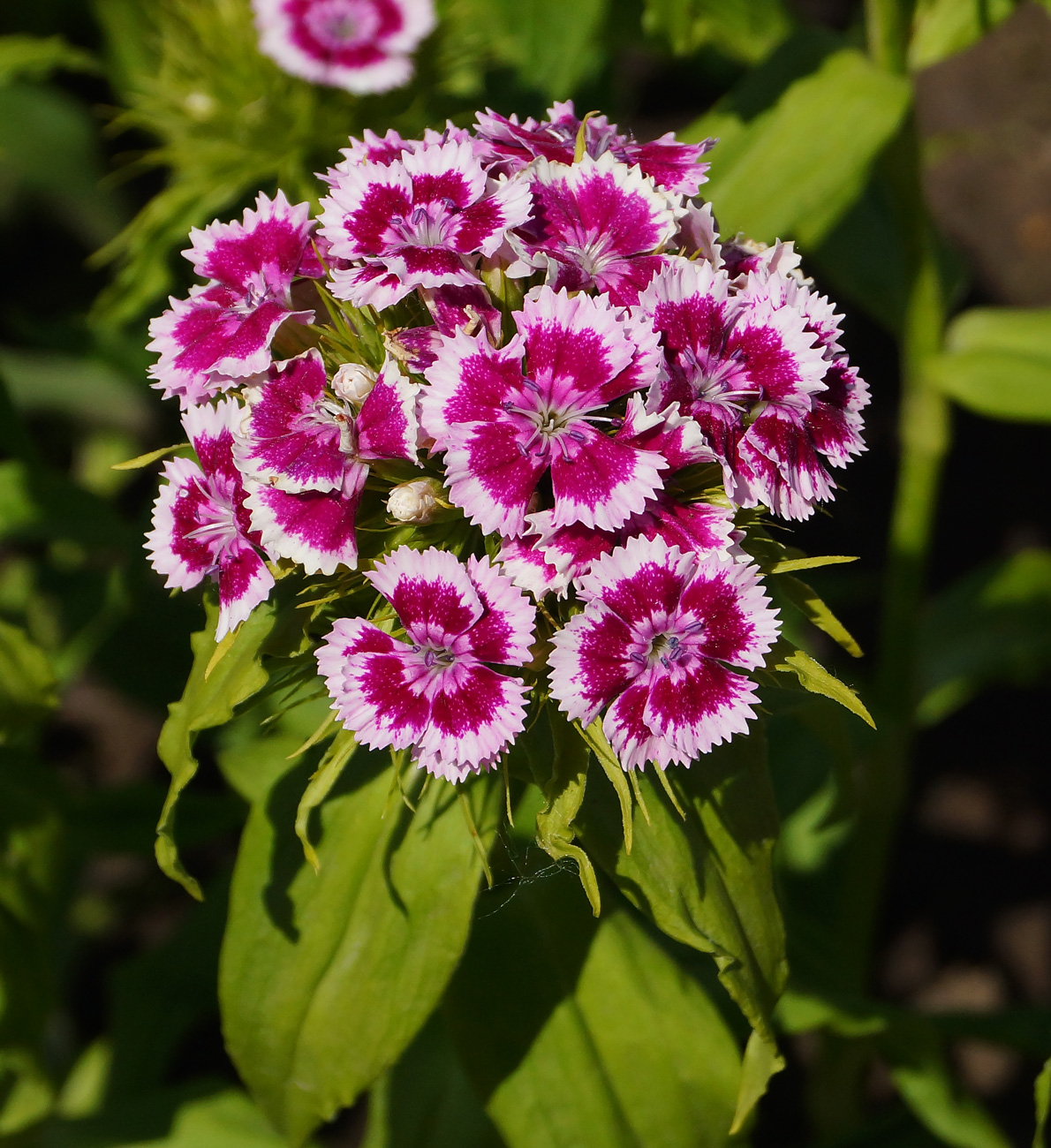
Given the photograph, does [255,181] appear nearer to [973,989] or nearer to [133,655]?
[133,655]

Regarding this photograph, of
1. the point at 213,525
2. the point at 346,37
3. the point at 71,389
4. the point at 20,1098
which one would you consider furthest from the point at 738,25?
the point at 20,1098

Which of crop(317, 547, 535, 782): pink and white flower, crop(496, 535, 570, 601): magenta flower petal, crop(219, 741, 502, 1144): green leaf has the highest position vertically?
crop(496, 535, 570, 601): magenta flower petal

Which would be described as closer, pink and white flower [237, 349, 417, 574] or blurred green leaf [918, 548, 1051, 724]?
pink and white flower [237, 349, 417, 574]

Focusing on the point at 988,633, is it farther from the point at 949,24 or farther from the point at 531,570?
the point at 531,570

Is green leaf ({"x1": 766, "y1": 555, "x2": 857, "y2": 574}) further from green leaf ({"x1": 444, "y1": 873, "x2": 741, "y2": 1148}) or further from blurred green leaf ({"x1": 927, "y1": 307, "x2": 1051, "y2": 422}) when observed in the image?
blurred green leaf ({"x1": 927, "y1": 307, "x2": 1051, "y2": 422})

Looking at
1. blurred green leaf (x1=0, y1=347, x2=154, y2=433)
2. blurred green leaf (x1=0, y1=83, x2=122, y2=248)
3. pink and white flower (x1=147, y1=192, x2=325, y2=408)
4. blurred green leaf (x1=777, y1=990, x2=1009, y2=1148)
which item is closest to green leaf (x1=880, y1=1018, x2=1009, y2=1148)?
blurred green leaf (x1=777, y1=990, x2=1009, y2=1148)

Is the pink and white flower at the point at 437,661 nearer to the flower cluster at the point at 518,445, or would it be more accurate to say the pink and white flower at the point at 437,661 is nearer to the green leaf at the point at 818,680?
the flower cluster at the point at 518,445

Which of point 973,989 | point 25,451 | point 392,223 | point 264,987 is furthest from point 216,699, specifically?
point 973,989
